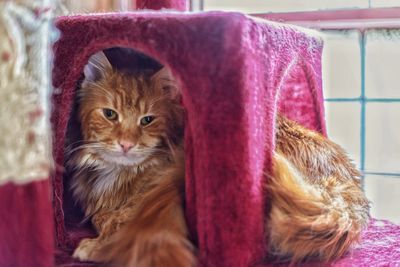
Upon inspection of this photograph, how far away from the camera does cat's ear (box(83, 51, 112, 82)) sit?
138cm

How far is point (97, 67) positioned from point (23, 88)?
0.54m

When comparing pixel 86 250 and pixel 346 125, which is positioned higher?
pixel 346 125

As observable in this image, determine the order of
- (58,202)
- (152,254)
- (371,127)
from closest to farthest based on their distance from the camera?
1. (152,254)
2. (58,202)
3. (371,127)

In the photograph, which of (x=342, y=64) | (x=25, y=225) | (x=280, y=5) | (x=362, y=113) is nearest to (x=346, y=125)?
(x=362, y=113)

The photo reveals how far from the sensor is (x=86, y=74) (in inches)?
54.3

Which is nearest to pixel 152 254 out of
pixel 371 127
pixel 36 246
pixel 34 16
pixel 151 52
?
pixel 36 246

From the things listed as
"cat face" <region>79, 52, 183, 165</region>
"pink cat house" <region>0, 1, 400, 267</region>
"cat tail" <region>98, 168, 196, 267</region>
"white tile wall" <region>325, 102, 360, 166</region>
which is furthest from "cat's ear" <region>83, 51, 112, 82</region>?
"white tile wall" <region>325, 102, 360, 166</region>

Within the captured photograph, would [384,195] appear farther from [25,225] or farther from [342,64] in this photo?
[25,225]

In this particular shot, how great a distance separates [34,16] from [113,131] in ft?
1.68

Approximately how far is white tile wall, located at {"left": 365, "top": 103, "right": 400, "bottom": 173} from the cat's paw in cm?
106

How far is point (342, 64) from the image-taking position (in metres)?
1.91

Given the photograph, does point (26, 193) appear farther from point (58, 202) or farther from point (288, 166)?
point (288, 166)

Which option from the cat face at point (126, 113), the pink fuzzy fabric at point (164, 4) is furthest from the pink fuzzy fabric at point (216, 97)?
the pink fuzzy fabric at point (164, 4)

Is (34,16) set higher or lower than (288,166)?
higher
